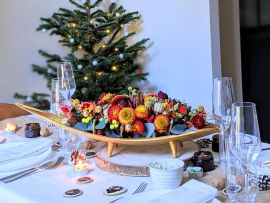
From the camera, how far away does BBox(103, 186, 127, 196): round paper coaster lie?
919mm

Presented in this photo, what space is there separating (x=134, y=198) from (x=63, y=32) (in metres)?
2.48

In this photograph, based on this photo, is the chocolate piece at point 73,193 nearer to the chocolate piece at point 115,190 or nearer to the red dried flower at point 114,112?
the chocolate piece at point 115,190

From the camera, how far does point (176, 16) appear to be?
9.40 ft

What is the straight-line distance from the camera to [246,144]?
A: 83 cm

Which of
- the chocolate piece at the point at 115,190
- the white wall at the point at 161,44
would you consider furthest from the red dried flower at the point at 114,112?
the white wall at the point at 161,44

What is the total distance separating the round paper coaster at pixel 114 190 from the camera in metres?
0.92

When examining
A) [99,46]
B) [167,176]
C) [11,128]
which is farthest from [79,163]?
[99,46]

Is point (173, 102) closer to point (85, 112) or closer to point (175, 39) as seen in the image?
point (85, 112)

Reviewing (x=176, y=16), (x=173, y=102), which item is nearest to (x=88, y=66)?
(x=176, y=16)

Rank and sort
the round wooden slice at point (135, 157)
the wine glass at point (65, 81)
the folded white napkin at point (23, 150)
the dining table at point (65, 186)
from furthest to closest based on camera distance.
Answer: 1. the wine glass at point (65, 81)
2. the folded white napkin at point (23, 150)
3. the round wooden slice at point (135, 157)
4. the dining table at point (65, 186)

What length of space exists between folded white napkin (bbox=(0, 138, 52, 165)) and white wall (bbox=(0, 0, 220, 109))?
5.67ft

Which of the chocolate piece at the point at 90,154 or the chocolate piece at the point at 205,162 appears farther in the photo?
the chocolate piece at the point at 90,154

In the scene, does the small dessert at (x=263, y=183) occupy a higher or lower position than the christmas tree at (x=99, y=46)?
lower

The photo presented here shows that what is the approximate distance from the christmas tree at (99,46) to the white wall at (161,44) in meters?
0.14
